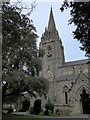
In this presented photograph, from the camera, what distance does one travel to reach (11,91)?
30188 mm

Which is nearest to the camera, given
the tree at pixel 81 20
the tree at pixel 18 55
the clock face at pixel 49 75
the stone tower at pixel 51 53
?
the tree at pixel 81 20

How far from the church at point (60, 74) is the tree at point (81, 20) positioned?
123 feet

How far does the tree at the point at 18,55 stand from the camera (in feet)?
41.4

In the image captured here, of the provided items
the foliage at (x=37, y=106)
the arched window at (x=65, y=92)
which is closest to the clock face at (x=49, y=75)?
the arched window at (x=65, y=92)

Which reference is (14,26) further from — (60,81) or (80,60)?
(80,60)

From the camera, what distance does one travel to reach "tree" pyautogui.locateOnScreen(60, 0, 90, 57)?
10.9 m

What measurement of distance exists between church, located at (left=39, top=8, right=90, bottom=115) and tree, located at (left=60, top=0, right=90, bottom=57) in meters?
37.6

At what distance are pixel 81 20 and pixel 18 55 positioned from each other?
59.8 feet

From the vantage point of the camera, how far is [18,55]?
28.9m

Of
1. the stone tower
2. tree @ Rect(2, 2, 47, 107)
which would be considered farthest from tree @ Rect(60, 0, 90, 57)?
the stone tower

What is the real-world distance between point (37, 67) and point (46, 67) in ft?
104

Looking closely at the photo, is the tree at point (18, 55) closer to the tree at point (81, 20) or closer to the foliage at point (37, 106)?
the foliage at point (37, 106)

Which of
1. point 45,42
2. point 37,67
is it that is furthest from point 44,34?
point 37,67

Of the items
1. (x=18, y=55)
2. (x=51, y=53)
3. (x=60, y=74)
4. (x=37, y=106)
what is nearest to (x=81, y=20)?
(x=18, y=55)
